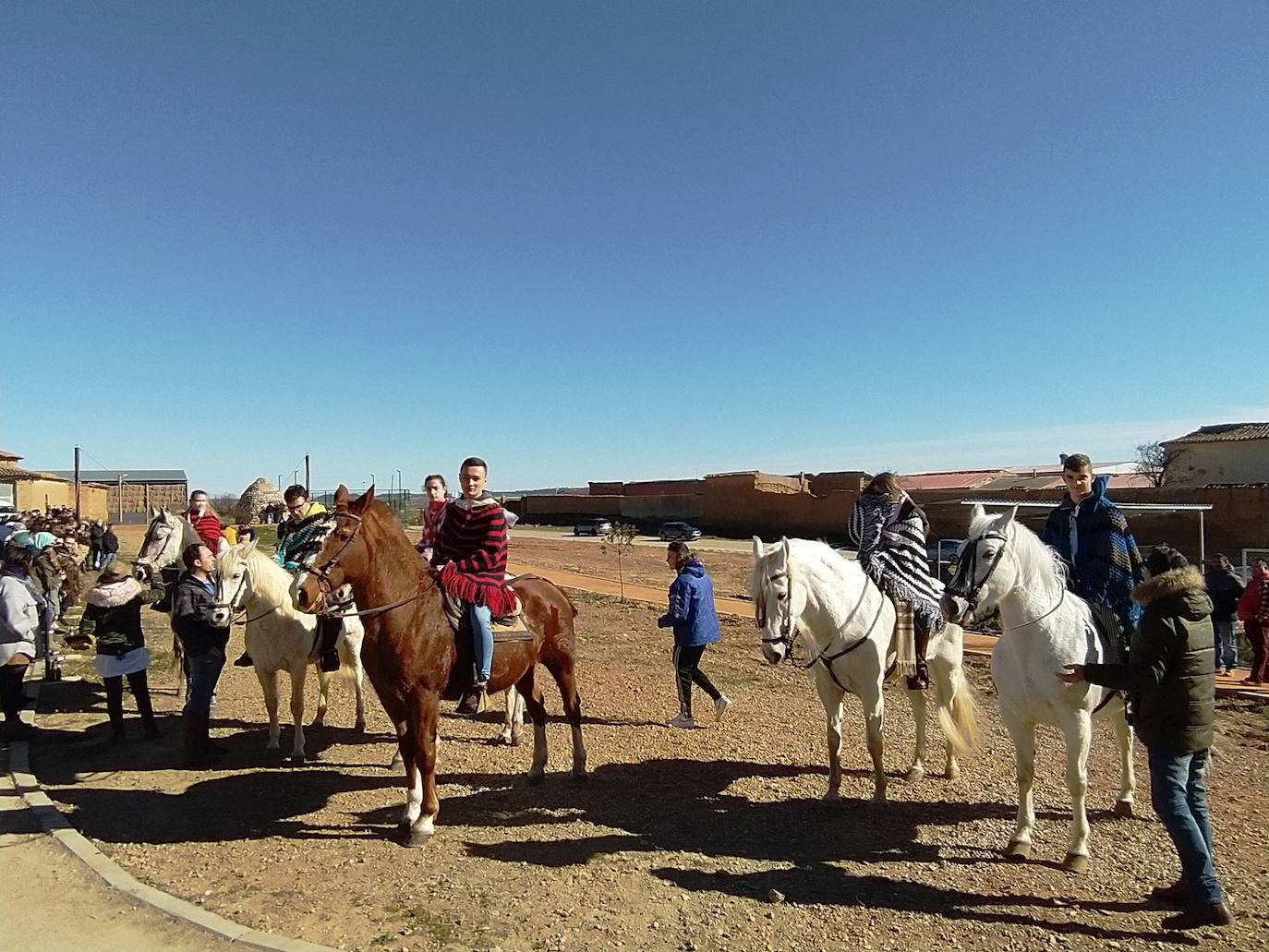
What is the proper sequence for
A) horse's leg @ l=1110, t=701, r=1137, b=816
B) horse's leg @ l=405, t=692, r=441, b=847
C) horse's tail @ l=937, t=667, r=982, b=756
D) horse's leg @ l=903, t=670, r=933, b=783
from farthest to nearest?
horse's leg @ l=903, t=670, r=933, b=783 → horse's tail @ l=937, t=667, r=982, b=756 → horse's leg @ l=1110, t=701, r=1137, b=816 → horse's leg @ l=405, t=692, r=441, b=847

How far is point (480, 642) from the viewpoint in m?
4.95

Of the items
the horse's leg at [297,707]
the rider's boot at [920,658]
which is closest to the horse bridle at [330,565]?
the horse's leg at [297,707]

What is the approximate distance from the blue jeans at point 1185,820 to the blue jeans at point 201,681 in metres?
6.90

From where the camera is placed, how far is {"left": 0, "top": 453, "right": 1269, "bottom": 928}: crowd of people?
3680 millimetres

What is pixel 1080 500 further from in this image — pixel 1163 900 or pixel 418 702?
pixel 418 702

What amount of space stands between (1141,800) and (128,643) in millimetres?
8804

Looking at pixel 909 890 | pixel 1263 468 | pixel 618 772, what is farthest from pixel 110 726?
pixel 1263 468

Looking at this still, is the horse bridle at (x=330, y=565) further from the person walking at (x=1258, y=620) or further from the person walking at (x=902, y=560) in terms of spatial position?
the person walking at (x=1258, y=620)

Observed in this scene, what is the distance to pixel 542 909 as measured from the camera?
3.92 meters

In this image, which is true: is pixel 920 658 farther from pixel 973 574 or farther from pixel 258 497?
pixel 258 497

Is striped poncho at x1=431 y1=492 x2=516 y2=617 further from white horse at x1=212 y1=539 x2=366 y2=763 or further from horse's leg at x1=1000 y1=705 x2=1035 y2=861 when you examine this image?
horse's leg at x1=1000 y1=705 x2=1035 y2=861

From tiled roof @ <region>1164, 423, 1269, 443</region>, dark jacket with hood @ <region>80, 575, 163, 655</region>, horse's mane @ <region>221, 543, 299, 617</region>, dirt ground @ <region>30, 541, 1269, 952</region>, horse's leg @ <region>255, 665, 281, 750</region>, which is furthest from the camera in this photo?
tiled roof @ <region>1164, 423, 1269, 443</region>

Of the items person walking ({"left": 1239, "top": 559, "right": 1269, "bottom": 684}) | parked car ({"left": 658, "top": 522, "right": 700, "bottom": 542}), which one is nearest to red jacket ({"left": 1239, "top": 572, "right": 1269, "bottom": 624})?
person walking ({"left": 1239, "top": 559, "right": 1269, "bottom": 684})

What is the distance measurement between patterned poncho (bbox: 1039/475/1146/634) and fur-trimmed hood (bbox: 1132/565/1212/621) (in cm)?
103
